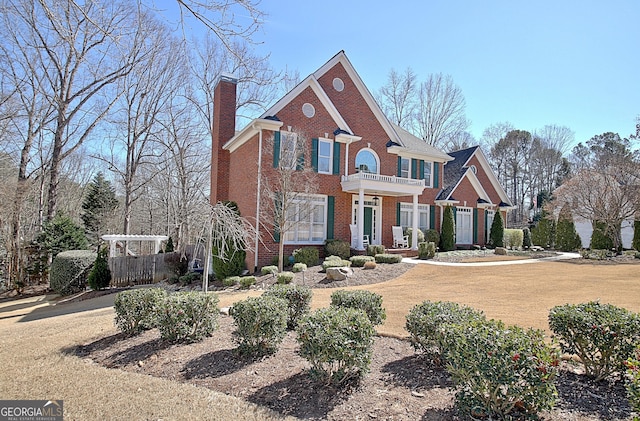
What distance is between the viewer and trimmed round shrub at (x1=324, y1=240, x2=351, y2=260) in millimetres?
15164

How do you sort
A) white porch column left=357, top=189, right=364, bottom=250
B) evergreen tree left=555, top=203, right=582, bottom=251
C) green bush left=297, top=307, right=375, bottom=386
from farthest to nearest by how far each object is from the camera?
evergreen tree left=555, top=203, right=582, bottom=251
white porch column left=357, top=189, right=364, bottom=250
green bush left=297, top=307, right=375, bottom=386

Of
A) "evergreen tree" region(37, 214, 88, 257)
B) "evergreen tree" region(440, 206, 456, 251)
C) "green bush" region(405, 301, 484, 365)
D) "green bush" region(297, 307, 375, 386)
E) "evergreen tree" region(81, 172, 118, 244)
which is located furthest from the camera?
"evergreen tree" region(81, 172, 118, 244)

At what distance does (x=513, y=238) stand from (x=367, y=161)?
1165cm

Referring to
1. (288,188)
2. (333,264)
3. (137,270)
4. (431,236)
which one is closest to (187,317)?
(333,264)

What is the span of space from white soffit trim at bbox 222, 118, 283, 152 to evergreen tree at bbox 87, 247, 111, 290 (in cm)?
757

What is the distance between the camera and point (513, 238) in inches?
885

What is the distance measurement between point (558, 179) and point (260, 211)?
3758 cm

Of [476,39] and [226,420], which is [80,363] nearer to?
[226,420]

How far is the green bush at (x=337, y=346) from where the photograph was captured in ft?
12.1

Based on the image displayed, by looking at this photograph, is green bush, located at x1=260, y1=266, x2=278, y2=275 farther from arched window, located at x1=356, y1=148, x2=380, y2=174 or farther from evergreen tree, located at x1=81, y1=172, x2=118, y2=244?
evergreen tree, located at x1=81, y1=172, x2=118, y2=244

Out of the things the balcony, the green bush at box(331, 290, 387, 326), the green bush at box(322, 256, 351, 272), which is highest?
the balcony

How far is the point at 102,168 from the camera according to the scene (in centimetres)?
2650

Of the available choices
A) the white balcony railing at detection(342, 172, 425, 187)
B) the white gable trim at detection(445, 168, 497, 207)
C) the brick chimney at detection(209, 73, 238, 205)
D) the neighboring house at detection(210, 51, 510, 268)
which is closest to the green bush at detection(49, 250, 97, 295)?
the brick chimney at detection(209, 73, 238, 205)

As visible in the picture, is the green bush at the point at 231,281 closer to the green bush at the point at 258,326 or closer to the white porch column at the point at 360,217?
the white porch column at the point at 360,217
